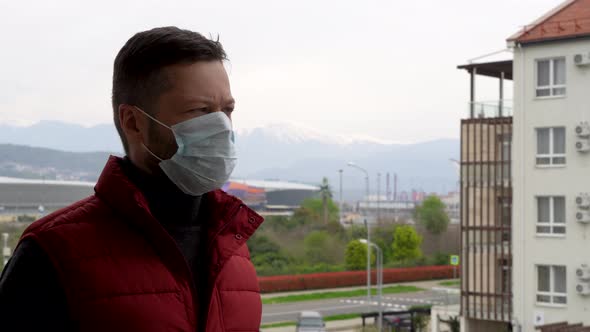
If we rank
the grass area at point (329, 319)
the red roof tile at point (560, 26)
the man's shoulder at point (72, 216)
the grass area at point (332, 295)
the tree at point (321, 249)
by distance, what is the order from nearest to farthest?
the man's shoulder at point (72, 216) < the red roof tile at point (560, 26) < the grass area at point (329, 319) < the grass area at point (332, 295) < the tree at point (321, 249)

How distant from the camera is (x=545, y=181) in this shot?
79.2 feet

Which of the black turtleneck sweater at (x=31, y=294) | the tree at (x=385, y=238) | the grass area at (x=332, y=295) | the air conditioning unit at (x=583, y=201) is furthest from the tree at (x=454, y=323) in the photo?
the tree at (x=385, y=238)

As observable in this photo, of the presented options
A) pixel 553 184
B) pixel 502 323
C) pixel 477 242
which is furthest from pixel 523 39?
pixel 502 323

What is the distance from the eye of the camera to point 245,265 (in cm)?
232

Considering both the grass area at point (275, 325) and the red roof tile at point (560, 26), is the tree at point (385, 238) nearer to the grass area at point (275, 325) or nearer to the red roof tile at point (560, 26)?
the grass area at point (275, 325)

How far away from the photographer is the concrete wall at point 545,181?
23.1m

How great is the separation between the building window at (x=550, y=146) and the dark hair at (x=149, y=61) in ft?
74.5

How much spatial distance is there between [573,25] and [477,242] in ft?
21.6

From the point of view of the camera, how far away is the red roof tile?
75.0 feet

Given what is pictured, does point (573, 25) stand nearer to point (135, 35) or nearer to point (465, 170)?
point (465, 170)

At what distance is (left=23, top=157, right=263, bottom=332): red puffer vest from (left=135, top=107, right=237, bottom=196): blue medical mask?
11cm

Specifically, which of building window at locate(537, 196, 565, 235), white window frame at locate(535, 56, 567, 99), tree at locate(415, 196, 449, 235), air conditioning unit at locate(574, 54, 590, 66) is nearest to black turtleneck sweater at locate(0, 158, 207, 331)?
air conditioning unit at locate(574, 54, 590, 66)

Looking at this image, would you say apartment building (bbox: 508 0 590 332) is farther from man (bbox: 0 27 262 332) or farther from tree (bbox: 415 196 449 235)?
tree (bbox: 415 196 449 235)

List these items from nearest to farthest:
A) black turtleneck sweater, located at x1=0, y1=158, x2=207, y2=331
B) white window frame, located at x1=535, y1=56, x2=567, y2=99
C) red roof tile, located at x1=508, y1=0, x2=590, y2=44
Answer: black turtleneck sweater, located at x1=0, y1=158, x2=207, y2=331 → red roof tile, located at x1=508, y1=0, x2=590, y2=44 → white window frame, located at x1=535, y1=56, x2=567, y2=99
